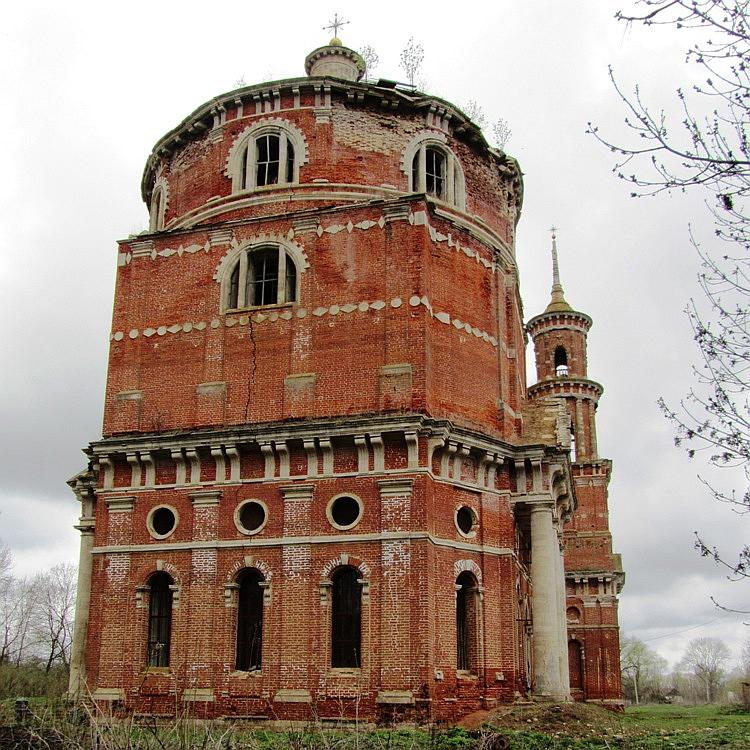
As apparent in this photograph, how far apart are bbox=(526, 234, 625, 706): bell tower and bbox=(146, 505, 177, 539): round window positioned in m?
27.7

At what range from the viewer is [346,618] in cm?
2272

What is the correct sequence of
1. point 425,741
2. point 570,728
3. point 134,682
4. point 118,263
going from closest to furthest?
1. point 425,741
2. point 570,728
3. point 134,682
4. point 118,263

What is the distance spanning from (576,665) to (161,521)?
97.9 ft

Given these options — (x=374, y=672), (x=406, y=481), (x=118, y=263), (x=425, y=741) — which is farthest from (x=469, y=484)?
(x=118, y=263)

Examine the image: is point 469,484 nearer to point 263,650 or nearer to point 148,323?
point 263,650

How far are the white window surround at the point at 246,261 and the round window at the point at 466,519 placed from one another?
683 cm

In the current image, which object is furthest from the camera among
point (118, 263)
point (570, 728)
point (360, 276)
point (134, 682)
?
point (118, 263)

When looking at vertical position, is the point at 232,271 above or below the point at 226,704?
above

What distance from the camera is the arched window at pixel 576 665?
47.7 meters

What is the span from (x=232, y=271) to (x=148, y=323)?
267 centimetres

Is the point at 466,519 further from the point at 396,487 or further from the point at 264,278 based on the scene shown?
the point at 264,278

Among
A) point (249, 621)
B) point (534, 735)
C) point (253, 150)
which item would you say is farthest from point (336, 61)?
point (534, 735)

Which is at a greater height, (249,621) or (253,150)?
(253,150)

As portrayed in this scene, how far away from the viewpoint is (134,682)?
23297 mm
